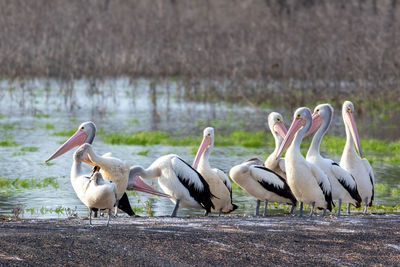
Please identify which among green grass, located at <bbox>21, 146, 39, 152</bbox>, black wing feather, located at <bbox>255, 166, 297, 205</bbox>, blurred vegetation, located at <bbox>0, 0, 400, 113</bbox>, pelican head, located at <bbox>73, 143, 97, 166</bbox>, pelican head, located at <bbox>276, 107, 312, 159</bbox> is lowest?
green grass, located at <bbox>21, 146, 39, 152</bbox>

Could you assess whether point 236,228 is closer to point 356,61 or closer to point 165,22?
point 356,61

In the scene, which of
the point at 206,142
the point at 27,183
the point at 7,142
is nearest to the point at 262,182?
the point at 206,142

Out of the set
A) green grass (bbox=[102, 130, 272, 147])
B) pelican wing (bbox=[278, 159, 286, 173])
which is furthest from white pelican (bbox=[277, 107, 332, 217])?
green grass (bbox=[102, 130, 272, 147])

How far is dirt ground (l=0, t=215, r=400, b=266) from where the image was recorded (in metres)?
5.83

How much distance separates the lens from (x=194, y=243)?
6293 mm

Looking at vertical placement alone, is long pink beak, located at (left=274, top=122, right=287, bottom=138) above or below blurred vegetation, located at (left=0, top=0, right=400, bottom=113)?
below

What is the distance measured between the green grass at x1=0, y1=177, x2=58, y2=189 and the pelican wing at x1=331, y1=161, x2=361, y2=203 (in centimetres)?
457

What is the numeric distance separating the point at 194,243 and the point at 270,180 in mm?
2793

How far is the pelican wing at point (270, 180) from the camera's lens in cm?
892

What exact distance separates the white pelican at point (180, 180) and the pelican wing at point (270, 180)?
60cm

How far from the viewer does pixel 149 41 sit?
23.0 metres

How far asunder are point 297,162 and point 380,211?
6.98 feet

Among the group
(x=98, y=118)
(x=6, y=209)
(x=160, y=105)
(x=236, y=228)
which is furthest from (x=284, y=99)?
(x=236, y=228)

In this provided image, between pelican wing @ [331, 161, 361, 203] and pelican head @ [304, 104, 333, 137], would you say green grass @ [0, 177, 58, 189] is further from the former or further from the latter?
pelican wing @ [331, 161, 361, 203]
